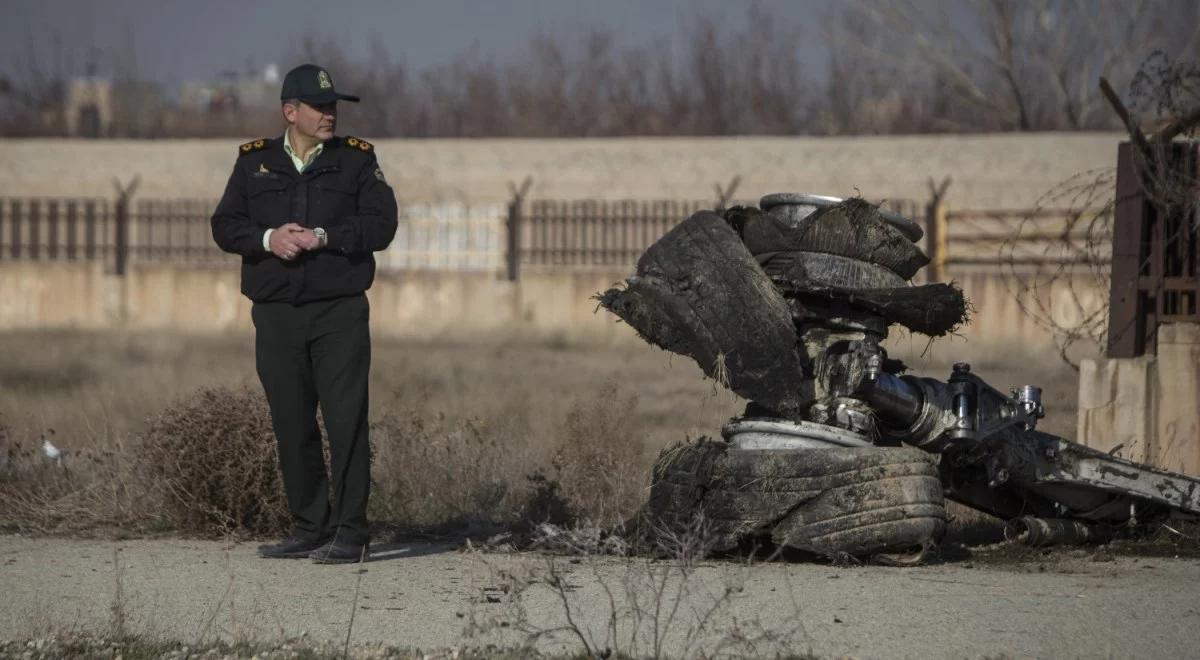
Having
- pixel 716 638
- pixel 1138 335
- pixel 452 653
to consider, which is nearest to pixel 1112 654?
pixel 716 638

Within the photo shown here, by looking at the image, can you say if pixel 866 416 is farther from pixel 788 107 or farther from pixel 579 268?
pixel 788 107

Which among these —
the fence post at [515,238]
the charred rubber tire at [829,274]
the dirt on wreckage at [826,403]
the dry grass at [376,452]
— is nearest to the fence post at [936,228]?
the fence post at [515,238]

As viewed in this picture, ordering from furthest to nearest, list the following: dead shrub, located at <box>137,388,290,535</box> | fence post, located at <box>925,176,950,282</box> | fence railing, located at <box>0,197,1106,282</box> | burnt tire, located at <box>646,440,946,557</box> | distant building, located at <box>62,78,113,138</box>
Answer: distant building, located at <box>62,78,113,138</box> < fence railing, located at <box>0,197,1106,282</box> < fence post, located at <box>925,176,950,282</box> < dead shrub, located at <box>137,388,290,535</box> < burnt tire, located at <box>646,440,946,557</box>

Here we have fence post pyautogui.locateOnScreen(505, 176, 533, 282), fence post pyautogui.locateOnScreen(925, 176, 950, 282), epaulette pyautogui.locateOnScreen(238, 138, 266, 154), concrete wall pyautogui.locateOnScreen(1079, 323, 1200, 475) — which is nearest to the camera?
epaulette pyautogui.locateOnScreen(238, 138, 266, 154)

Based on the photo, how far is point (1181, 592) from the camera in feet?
21.9

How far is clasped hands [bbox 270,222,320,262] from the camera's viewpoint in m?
7.30

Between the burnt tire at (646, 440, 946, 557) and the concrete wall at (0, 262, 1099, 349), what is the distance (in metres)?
23.2

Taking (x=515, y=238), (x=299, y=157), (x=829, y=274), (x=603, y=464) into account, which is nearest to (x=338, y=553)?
(x=299, y=157)

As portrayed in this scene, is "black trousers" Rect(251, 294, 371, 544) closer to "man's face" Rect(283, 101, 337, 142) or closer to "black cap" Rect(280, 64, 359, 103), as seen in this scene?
"man's face" Rect(283, 101, 337, 142)

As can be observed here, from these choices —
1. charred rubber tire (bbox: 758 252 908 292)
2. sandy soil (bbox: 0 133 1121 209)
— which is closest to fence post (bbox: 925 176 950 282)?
sandy soil (bbox: 0 133 1121 209)

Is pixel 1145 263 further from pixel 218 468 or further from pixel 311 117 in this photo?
pixel 218 468

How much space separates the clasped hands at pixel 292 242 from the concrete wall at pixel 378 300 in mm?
23110

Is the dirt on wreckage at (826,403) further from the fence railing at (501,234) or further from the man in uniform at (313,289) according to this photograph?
the fence railing at (501,234)

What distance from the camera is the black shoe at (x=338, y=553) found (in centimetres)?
739
